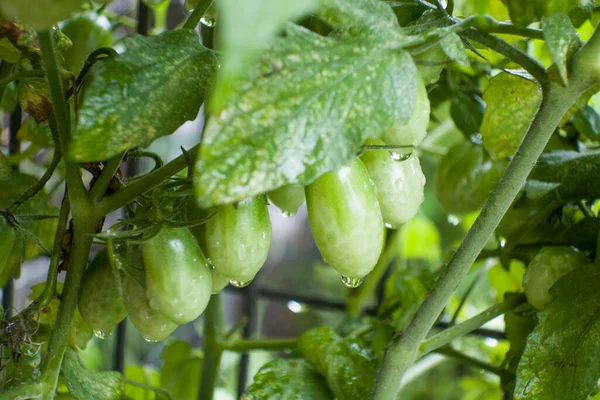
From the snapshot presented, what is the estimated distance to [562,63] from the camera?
0.76ft

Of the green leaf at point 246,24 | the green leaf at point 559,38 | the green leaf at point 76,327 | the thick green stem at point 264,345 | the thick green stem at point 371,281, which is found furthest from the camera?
the thick green stem at point 371,281

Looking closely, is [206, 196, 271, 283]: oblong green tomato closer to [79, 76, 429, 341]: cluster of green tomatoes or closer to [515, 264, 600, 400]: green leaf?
[79, 76, 429, 341]: cluster of green tomatoes

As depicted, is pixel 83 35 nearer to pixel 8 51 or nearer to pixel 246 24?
pixel 8 51

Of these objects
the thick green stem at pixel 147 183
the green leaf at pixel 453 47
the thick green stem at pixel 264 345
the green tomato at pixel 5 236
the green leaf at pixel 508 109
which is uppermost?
the green leaf at pixel 508 109

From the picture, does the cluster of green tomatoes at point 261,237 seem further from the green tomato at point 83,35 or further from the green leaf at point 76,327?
the green tomato at point 83,35

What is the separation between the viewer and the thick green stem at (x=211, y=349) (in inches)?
18.8

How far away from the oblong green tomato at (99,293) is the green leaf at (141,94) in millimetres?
88

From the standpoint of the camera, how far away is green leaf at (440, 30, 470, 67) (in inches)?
8.8

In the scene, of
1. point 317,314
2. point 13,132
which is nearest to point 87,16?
point 13,132

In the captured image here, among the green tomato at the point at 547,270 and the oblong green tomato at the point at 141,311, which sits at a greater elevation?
the green tomato at the point at 547,270

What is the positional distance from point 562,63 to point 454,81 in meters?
0.24

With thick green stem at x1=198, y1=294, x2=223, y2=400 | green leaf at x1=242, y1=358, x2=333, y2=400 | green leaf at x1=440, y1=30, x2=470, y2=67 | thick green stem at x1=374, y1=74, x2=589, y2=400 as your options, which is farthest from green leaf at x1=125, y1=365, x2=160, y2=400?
green leaf at x1=440, y1=30, x2=470, y2=67

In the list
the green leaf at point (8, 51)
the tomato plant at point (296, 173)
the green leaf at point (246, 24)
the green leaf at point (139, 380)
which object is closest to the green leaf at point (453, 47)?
the tomato plant at point (296, 173)

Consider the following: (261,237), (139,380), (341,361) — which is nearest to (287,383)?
(341,361)
